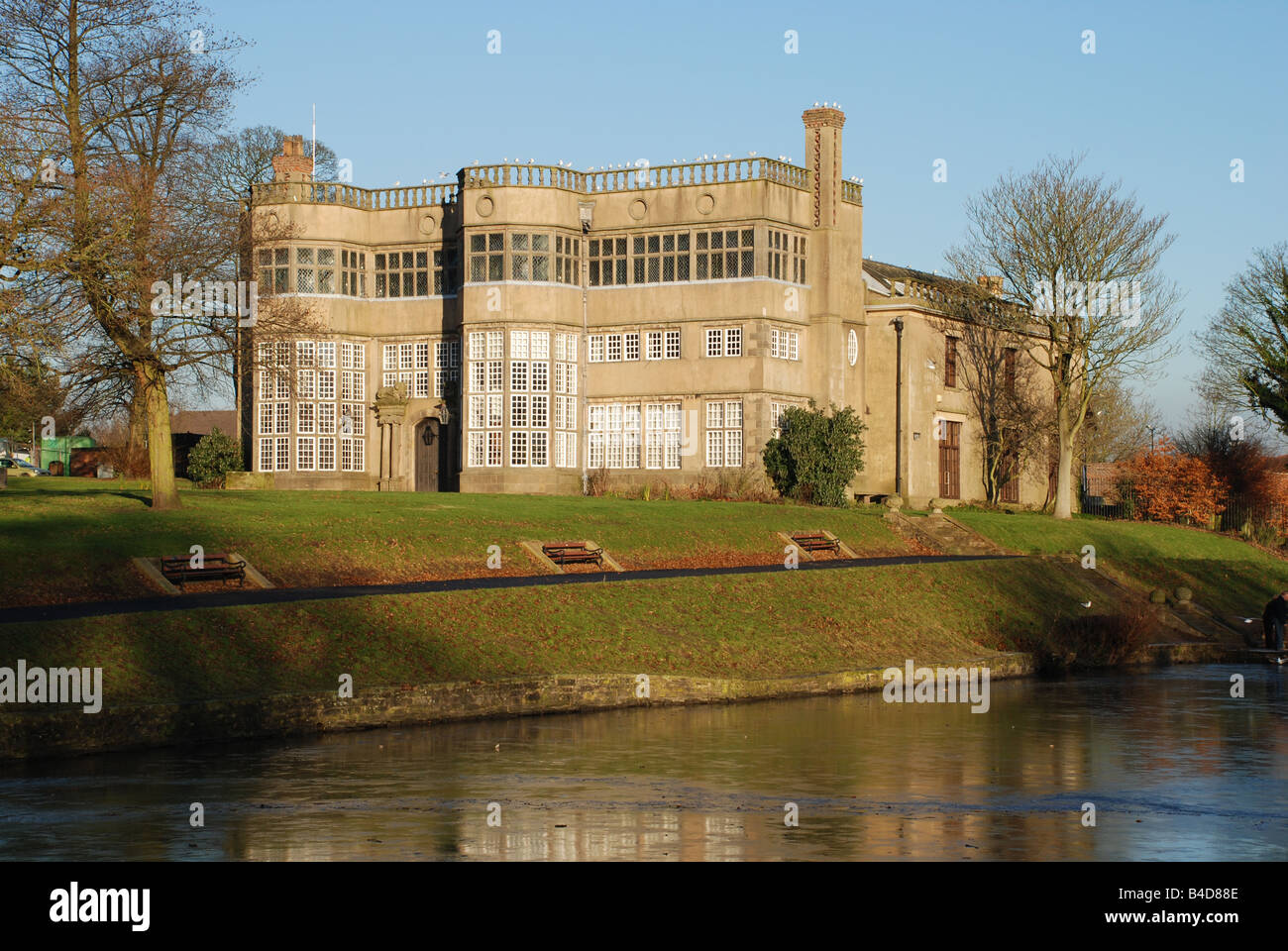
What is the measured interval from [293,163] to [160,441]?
26785 millimetres

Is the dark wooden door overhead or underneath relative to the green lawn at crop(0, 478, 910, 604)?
overhead

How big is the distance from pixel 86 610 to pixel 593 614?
361 inches

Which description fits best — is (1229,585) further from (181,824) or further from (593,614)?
(181,824)

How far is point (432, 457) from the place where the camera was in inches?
2242

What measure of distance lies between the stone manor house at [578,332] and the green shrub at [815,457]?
0.93 meters

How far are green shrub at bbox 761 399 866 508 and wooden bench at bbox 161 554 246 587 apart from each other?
2528 centimetres

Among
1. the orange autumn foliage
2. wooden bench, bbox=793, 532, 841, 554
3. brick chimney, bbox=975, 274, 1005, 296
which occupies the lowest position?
wooden bench, bbox=793, 532, 841, 554

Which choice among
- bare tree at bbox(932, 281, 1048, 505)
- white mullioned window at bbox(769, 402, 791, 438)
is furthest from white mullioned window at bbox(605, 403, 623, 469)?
bare tree at bbox(932, 281, 1048, 505)

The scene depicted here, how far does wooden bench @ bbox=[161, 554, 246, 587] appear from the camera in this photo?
95.9 ft

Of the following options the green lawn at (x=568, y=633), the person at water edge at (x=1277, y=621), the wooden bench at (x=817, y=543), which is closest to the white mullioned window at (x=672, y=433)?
the wooden bench at (x=817, y=543)

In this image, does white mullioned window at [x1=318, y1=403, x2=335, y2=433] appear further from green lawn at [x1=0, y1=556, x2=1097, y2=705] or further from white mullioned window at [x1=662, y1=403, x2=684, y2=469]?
green lawn at [x1=0, y1=556, x2=1097, y2=705]

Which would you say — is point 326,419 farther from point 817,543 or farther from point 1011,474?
point 1011,474
